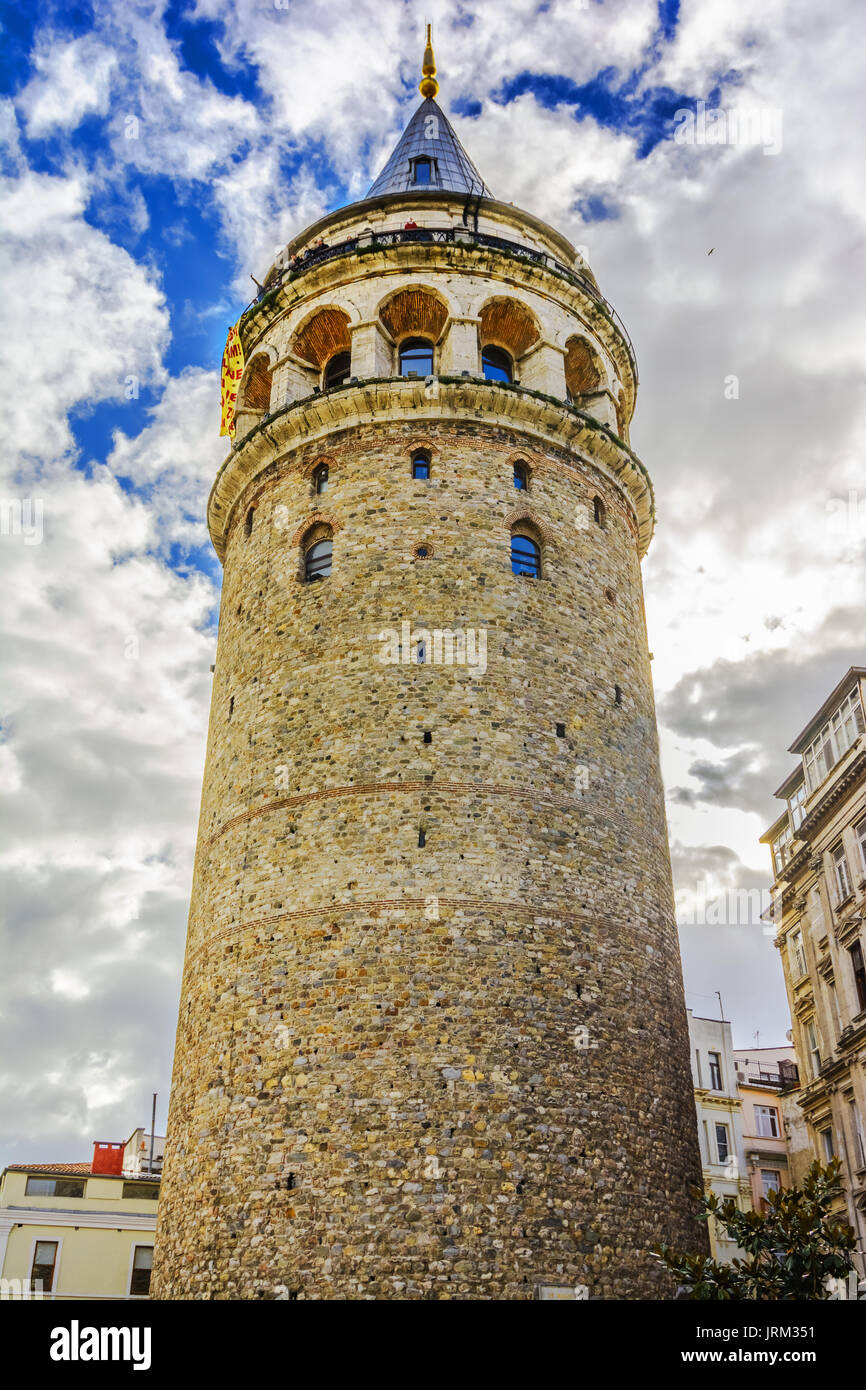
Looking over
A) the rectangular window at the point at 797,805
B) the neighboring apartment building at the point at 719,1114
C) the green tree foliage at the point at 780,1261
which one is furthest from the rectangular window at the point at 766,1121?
the green tree foliage at the point at 780,1261

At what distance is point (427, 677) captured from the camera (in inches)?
851

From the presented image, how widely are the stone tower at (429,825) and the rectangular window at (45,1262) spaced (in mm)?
16649

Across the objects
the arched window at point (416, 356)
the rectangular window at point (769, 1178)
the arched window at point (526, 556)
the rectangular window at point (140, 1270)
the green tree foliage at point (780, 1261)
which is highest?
the arched window at point (416, 356)

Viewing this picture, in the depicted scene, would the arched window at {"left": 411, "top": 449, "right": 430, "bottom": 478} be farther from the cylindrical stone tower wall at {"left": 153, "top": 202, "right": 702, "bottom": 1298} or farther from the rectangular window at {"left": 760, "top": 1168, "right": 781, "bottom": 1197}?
the rectangular window at {"left": 760, "top": 1168, "right": 781, "bottom": 1197}

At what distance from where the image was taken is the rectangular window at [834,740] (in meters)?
30.7

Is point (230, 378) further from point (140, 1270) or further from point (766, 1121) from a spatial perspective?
point (766, 1121)

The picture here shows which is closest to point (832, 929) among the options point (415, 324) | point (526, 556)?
point (526, 556)

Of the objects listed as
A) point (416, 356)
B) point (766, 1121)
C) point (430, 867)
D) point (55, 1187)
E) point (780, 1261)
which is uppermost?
point (416, 356)

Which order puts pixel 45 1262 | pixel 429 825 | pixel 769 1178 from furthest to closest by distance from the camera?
pixel 769 1178
pixel 45 1262
pixel 429 825

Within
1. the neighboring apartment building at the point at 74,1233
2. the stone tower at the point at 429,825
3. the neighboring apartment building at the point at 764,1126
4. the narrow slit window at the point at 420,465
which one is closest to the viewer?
the stone tower at the point at 429,825

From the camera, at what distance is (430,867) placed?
1989cm

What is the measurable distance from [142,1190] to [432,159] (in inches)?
1161

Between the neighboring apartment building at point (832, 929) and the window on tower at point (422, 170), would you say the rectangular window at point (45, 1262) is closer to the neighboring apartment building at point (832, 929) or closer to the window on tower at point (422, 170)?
the neighboring apartment building at point (832, 929)
